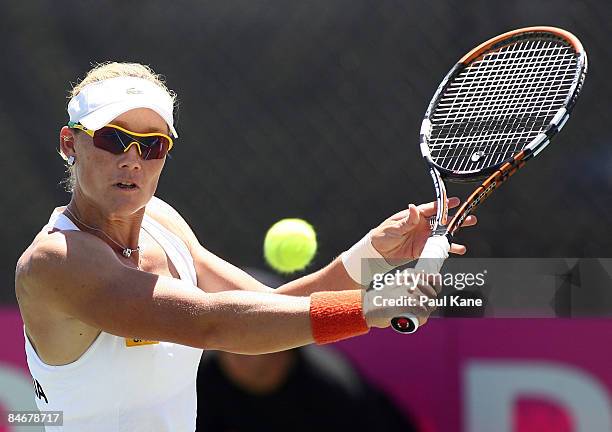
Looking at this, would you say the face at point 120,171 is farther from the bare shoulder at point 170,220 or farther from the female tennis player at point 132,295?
the bare shoulder at point 170,220

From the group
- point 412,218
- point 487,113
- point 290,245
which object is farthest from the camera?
point 290,245

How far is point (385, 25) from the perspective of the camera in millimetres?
3098

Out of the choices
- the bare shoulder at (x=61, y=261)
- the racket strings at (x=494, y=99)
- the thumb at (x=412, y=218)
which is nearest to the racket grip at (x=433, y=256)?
the thumb at (x=412, y=218)

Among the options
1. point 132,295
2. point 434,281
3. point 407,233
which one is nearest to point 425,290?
point 434,281

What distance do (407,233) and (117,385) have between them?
0.68 meters

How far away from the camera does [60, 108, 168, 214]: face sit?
6.25ft

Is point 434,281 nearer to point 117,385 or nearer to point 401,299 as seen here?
point 401,299

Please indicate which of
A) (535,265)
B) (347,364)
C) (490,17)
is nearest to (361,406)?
(347,364)

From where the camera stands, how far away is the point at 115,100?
190 centimetres

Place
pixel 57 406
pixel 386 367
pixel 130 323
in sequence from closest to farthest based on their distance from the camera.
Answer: pixel 130 323
pixel 57 406
pixel 386 367

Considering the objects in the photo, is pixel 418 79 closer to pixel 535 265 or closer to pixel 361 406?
pixel 535 265

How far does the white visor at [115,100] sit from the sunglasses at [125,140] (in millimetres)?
19

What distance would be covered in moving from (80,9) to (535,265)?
5.06 ft

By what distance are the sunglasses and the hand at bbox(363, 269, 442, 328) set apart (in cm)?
51
